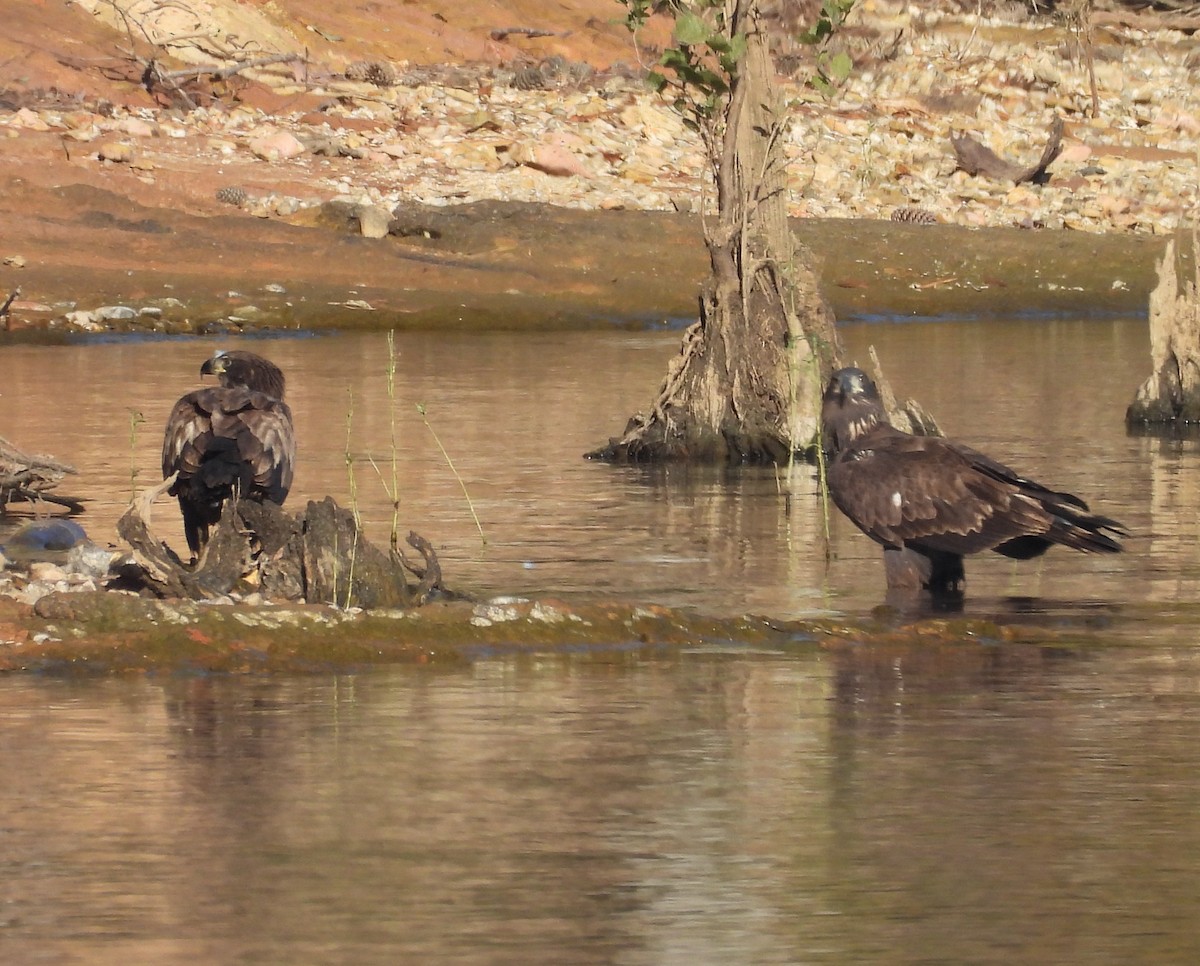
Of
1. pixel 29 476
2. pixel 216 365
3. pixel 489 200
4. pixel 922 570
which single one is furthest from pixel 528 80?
pixel 922 570

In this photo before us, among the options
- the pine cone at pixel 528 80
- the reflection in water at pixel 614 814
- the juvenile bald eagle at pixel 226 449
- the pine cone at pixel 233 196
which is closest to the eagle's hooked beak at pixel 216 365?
the juvenile bald eagle at pixel 226 449

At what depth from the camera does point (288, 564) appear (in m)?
9.88

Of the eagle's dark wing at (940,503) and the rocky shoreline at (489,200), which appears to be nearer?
the eagle's dark wing at (940,503)

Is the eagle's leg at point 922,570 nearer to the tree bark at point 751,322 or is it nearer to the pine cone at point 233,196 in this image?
the tree bark at point 751,322

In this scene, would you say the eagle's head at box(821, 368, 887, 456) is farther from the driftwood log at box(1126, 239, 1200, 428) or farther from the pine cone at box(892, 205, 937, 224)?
the pine cone at box(892, 205, 937, 224)

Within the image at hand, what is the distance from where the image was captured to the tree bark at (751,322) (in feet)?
52.6

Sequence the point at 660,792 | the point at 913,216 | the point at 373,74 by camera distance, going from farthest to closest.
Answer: the point at 373,74 < the point at 913,216 < the point at 660,792

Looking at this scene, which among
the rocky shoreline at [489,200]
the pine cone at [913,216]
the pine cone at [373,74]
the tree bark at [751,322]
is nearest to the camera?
the tree bark at [751,322]

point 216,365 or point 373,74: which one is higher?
point 373,74

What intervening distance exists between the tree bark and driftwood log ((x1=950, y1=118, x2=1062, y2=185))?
24300mm

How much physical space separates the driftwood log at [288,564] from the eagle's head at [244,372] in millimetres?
1540

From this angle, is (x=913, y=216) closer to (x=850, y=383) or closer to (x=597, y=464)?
(x=597, y=464)

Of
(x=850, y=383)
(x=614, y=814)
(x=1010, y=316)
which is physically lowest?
(x=614, y=814)

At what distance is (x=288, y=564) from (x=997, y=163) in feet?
105
